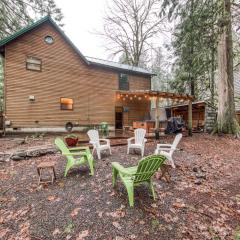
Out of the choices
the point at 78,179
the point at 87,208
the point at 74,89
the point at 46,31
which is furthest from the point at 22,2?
the point at 87,208

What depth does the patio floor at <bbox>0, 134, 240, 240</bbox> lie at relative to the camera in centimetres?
332

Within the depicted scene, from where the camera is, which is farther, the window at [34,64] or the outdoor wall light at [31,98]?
the window at [34,64]

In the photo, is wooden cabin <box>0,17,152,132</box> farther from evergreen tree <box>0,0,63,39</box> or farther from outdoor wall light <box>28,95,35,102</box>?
evergreen tree <box>0,0,63,39</box>

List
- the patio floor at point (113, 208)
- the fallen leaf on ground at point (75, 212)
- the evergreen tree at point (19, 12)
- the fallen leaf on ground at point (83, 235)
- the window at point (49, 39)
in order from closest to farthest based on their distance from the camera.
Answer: the fallen leaf on ground at point (83, 235) < the patio floor at point (113, 208) < the fallen leaf on ground at point (75, 212) < the evergreen tree at point (19, 12) < the window at point (49, 39)

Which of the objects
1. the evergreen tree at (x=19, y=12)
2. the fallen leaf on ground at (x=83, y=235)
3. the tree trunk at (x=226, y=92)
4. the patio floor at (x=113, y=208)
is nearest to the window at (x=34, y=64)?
the evergreen tree at (x=19, y=12)

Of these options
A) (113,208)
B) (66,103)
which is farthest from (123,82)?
(113,208)

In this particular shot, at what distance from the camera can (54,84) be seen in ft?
46.8

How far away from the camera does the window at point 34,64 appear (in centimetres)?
1320

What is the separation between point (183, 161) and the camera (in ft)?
22.6

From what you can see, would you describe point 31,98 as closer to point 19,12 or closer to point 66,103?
point 66,103

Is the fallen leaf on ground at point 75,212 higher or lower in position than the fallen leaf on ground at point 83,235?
higher

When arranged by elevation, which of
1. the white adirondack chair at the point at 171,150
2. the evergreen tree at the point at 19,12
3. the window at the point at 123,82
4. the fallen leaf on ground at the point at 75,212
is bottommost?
the fallen leaf on ground at the point at 75,212

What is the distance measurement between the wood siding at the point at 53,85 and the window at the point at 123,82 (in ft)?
1.54

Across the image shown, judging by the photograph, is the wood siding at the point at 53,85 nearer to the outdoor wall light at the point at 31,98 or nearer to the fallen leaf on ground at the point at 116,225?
the outdoor wall light at the point at 31,98
